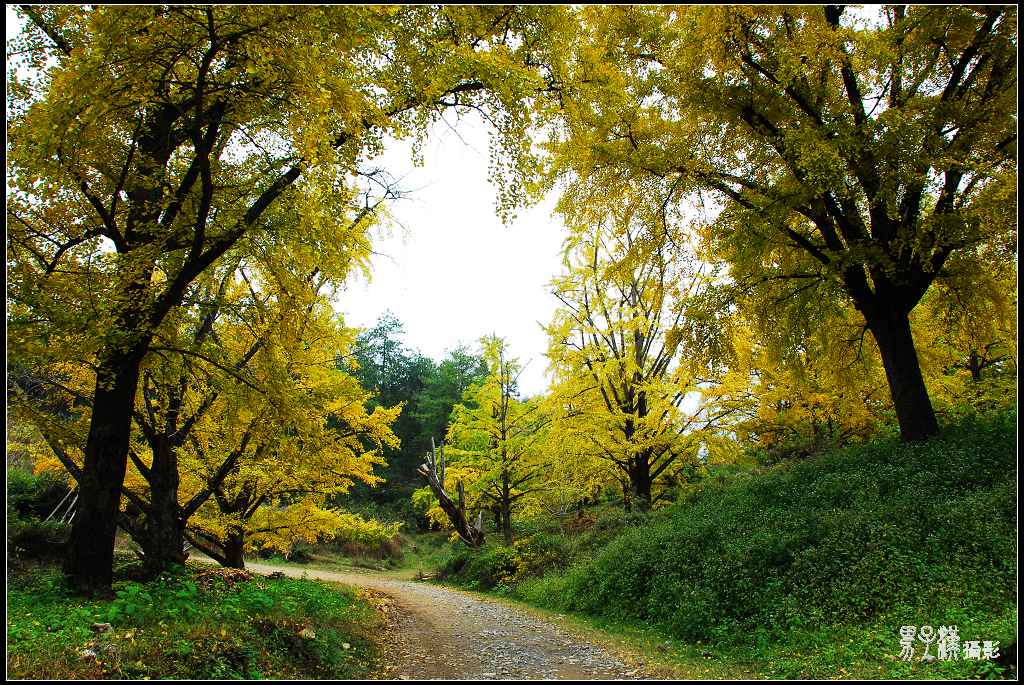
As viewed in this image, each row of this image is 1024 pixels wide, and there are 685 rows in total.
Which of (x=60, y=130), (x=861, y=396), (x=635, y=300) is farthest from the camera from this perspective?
(x=635, y=300)

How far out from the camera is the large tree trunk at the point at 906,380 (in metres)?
10.0

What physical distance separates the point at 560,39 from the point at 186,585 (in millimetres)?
9034

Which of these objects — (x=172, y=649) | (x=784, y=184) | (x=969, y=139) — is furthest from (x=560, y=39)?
(x=172, y=649)

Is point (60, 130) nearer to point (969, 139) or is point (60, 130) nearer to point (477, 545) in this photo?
point (969, 139)

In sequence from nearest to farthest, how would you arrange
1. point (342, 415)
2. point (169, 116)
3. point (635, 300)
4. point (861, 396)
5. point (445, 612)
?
point (169, 116) < point (445, 612) < point (342, 415) < point (861, 396) < point (635, 300)

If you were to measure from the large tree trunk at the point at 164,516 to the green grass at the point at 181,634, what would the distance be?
0.86 metres

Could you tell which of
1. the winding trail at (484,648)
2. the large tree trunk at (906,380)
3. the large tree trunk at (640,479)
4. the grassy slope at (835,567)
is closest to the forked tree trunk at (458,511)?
the large tree trunk at (640,479)

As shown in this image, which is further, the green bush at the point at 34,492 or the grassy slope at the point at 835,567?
the green bush at the point at 34,492

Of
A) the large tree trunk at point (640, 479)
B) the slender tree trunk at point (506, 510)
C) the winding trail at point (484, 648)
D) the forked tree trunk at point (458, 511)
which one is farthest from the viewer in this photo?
the forked tree trunk at point (458, 511)

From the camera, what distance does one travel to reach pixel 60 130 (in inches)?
193

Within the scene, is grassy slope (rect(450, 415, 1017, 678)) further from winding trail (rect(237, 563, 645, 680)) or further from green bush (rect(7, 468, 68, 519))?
green bush (rect(7, 468, 68, 519))

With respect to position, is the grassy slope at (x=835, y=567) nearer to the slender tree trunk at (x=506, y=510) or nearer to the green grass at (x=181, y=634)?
the green grass at (x=181, y=634)

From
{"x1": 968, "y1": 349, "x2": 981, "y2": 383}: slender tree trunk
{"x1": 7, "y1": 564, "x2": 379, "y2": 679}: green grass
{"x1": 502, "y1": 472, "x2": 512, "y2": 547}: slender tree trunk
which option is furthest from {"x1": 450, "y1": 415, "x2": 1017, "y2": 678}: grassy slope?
{"x1": 968, "y1": 349, "x2": 981, "y2": 383}: slender tree trunk

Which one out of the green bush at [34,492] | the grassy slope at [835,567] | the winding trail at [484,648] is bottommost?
the winding trail at [484,648]
